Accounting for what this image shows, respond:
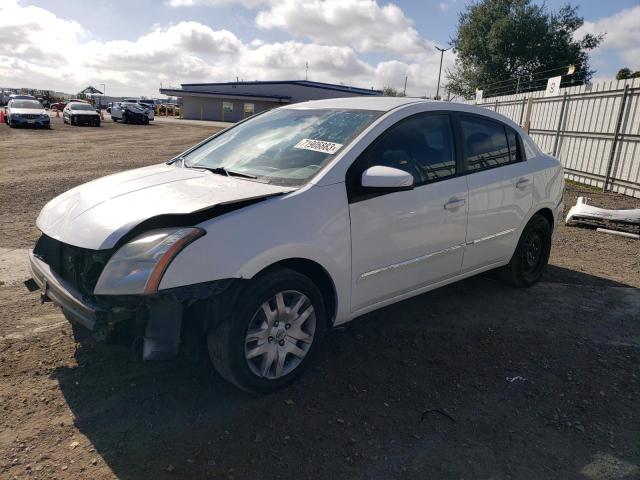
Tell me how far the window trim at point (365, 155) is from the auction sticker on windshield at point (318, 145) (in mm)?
185

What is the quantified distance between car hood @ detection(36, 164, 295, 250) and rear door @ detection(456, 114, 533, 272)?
5.89 ft

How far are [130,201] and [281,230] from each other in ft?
3.17

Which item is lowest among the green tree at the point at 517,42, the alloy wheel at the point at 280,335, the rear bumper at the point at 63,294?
the alloy wheel at the point at 280,335

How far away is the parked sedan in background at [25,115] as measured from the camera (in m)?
27.1

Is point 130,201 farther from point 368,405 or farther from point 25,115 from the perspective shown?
point 25,115

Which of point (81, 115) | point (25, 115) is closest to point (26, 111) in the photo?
point (25, 115)

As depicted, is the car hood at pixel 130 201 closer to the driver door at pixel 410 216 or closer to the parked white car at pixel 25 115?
the driver door at pixel 410 216

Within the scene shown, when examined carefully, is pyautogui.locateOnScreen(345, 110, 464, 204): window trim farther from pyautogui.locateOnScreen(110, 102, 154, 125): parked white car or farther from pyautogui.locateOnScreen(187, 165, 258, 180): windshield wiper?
pyautogui.locateOnScreen(110, 102, 154, 125): parked white car

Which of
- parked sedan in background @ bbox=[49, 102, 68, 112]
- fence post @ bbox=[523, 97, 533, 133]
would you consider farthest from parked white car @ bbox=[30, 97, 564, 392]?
parked sedan in background @ bbox=[49, 102, 68, 112]

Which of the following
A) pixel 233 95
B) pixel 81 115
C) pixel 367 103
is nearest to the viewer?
pixel 367 103

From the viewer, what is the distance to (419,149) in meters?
3.79

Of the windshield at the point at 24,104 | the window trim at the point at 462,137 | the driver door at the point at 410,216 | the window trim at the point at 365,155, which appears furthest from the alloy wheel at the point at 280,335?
the windshield at the point at 24,104

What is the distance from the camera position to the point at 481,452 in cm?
267

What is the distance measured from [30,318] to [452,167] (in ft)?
11.4
